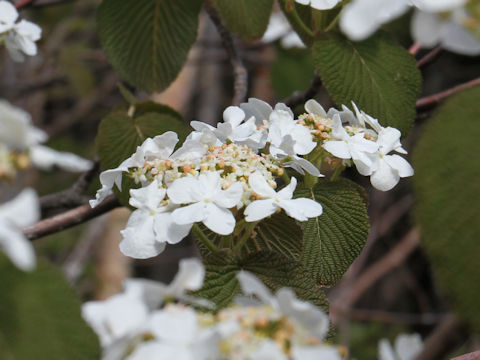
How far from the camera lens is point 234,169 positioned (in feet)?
1.45

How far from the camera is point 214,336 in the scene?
284 mm

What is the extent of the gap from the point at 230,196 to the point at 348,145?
109 mm

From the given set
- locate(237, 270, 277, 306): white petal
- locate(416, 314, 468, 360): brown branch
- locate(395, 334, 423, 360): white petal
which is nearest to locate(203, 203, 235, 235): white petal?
locate(237, 270, 277, 306): white petal

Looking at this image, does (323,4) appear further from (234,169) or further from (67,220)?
(67,220)

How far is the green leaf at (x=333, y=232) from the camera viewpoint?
1.62 feet

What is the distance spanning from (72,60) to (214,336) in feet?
4.63

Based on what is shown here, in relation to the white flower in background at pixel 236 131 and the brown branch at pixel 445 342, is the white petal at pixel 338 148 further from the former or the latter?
the brown branch at pixel 445 342

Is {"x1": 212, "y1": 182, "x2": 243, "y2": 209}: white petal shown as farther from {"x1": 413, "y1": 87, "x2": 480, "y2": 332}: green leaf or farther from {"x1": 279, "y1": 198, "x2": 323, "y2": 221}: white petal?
{"x1": 413, "y1": 87, "x2": 480, "y2": 332}: green leaf

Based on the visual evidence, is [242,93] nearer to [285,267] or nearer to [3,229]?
[285,267]

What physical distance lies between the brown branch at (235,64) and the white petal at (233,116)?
0.78 ft

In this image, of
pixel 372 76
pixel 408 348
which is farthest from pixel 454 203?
pixel 408 348

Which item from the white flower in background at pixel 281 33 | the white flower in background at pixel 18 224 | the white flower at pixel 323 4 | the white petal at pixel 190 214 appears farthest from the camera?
the white flower in background at pixel 281 33

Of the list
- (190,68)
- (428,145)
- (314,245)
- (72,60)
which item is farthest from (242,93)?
(190,68)

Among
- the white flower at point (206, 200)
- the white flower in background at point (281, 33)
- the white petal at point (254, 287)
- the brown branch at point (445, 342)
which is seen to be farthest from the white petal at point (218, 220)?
the white flower in background at point (281, 33)
